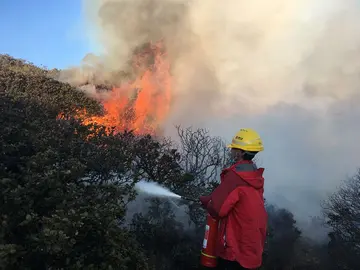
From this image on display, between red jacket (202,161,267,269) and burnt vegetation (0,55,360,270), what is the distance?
0.96 m

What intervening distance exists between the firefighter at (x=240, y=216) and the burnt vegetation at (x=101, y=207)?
0.93m

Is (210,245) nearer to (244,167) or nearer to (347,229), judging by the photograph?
(244,167)

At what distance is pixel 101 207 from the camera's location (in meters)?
3.64

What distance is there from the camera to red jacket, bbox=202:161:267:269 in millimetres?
3158

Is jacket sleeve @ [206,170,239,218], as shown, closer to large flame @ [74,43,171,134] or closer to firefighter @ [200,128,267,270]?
firefighter @ [200,128,267,270]

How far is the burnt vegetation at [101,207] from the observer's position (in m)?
3.11

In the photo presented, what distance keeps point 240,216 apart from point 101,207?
139 cm

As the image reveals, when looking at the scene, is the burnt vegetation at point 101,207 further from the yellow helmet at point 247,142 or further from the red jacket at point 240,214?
the yellow helmet at point 247,142

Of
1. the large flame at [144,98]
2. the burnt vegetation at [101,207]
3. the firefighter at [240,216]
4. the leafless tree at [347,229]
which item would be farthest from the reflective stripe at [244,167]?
the large flame at [144,98]

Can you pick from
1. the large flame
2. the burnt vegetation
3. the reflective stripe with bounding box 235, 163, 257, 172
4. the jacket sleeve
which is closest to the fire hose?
the jacket sleeve

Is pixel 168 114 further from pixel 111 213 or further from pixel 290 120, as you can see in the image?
pixel 111 213

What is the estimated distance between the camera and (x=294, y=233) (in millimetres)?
10766

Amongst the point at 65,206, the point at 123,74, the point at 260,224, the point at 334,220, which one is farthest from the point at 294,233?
the point at 123,74

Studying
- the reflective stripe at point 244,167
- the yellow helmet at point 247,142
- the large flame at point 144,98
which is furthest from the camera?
A: the large flame at point 144,98
